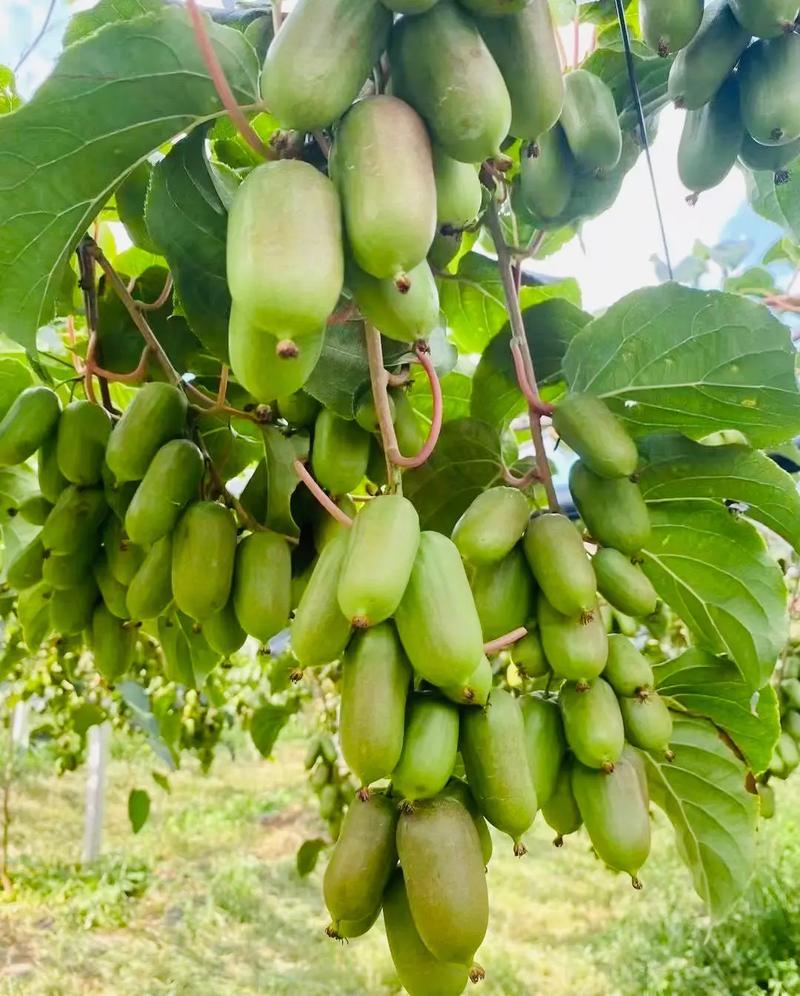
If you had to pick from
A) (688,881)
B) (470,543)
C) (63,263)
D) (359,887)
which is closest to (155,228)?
(63,263)

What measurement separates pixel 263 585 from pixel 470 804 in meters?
0.32

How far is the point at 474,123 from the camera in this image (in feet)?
1.93

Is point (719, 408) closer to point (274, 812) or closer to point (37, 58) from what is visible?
point (37, 58)

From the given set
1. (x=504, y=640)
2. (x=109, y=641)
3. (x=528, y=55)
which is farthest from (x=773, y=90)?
(x=109, y=641)

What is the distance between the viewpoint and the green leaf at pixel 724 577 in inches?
42.5

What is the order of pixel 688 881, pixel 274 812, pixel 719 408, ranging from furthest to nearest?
pixel 274 812 → pixel 688 881 → pixel 719 408

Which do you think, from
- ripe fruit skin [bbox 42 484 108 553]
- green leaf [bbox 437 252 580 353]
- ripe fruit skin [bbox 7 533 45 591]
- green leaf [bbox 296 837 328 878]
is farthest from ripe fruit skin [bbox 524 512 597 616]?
green leaf [bbox 296 837 328 878]

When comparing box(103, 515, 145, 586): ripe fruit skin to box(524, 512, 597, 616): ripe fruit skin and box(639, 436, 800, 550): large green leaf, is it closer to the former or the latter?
box(524, 512, 597, 616): ripe fruit skin

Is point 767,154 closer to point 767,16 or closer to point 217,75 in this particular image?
point 767,16

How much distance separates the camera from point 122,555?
3.74 feet

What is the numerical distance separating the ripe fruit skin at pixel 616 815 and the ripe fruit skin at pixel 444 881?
0.19m

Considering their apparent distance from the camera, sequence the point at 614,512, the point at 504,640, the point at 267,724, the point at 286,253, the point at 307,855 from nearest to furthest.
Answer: the point at 286,253, the point at 504,640, the point at 614,512, the point at 267,724, the point at 307,855

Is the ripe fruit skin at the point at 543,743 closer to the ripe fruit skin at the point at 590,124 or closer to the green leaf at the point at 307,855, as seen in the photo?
the ripe fruit skin at the point at 590,124

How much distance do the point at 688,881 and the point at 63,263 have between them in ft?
18.5
